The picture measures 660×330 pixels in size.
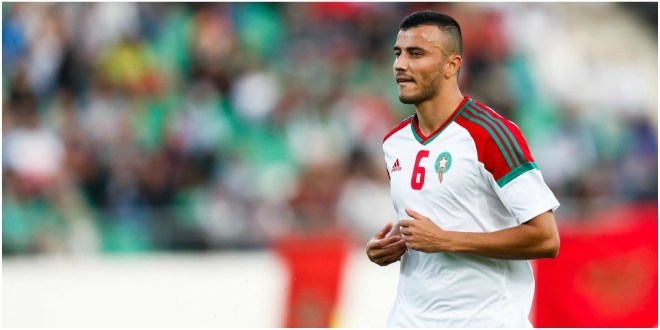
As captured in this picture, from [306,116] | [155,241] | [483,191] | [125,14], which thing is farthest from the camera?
[125,14]

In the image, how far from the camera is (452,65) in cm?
488

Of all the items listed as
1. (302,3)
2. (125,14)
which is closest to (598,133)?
(302,3)

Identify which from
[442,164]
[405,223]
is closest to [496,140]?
[442,164]

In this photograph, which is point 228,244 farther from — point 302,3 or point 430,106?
point 430,106

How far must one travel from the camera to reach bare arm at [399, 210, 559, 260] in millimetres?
4551

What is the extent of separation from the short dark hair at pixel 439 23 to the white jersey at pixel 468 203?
0.90 ft

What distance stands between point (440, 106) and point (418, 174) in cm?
31

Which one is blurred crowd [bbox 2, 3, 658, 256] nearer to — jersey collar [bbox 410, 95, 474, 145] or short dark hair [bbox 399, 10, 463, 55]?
jersey collar [bbox 410, 95, 474, 145]

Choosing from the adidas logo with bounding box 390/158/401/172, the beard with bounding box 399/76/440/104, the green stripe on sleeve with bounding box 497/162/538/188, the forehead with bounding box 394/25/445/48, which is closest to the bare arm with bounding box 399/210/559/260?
the green stripe on sleeve with bounding box 497/162/538/188

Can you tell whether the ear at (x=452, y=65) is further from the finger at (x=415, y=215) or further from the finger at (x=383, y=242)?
the finger at (x=383, y=242)

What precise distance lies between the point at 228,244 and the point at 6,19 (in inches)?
181

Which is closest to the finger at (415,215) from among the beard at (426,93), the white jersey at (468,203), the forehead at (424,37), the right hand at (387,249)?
the white jersey at (468,203)

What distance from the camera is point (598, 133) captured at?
41.7 feet

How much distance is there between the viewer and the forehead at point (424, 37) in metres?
4.81
